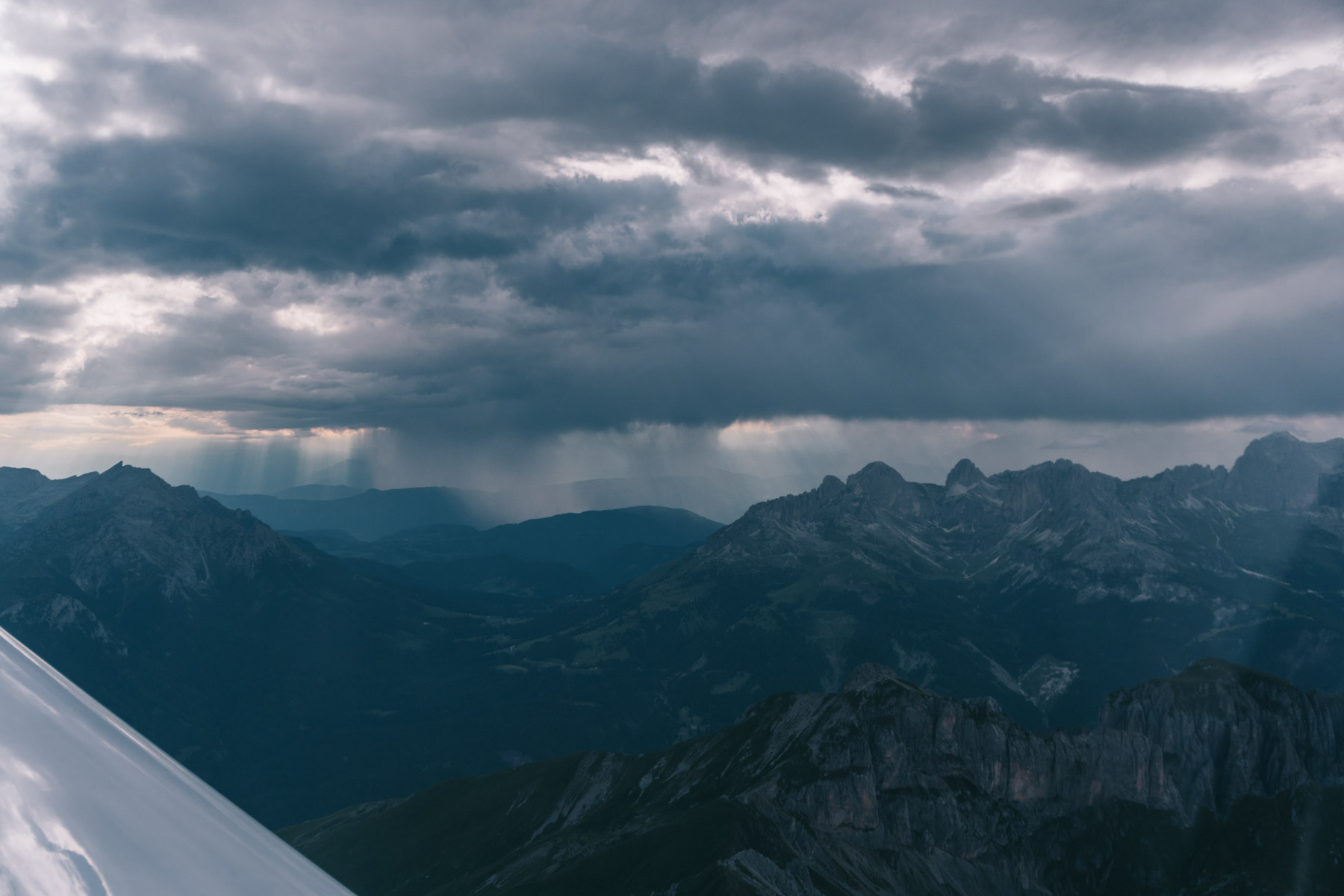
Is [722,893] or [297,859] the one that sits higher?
[297,859]

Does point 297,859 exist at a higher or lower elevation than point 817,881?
higher

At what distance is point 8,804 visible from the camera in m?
6.91

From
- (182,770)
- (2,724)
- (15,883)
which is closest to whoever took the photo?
(15,883)

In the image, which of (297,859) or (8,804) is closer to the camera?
(8,804)

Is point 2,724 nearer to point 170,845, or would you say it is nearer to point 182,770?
point 170,845

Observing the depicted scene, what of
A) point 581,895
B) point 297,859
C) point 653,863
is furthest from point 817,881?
point 297,859

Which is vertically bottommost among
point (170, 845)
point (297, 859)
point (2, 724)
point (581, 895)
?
point (581, 895)

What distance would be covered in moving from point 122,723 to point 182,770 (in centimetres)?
88

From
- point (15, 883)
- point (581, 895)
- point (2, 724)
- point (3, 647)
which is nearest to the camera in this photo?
point (15, 883)

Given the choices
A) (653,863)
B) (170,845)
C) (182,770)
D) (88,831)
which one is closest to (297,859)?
(182,770)

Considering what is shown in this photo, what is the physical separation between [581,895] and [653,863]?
18385 millimetres

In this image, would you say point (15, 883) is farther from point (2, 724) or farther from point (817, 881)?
point (817, 881)

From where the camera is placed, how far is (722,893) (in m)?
170

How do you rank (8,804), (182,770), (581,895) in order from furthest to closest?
1. (581,895)
2. (182,770)
3. (8,804)
